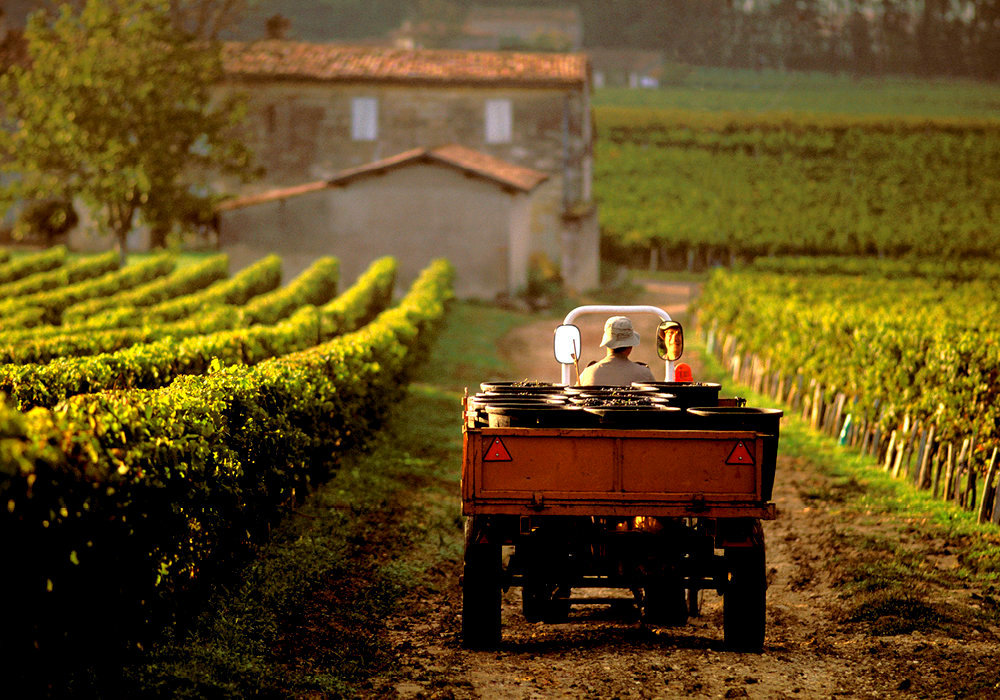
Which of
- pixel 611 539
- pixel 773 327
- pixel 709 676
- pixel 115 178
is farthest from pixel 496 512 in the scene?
pixel 115 178

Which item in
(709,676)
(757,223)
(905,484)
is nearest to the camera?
(709,676)

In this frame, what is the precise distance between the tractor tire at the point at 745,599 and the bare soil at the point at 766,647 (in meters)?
0.11

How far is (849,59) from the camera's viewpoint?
118188mm

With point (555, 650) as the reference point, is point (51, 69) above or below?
above

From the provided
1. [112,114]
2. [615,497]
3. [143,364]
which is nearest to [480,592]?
[615,497]

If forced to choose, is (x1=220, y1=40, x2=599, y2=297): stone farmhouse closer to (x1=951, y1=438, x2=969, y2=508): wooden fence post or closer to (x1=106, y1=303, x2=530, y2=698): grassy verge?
(x1=106, y1=303, x2=530, y2=698): grassy verge

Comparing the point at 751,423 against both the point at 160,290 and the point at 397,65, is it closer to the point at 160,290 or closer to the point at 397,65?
the point at 160,290

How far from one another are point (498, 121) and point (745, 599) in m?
46.3

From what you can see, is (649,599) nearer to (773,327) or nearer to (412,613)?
(412,613)

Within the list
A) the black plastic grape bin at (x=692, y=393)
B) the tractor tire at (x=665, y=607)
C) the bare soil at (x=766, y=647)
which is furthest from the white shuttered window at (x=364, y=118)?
the black plastic grape bin at (x=692, y=393)

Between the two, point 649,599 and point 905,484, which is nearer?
point 649,599

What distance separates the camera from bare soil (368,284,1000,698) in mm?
7887

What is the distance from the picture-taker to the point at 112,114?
1831 inches

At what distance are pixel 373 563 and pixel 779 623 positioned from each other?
3.70 meters
